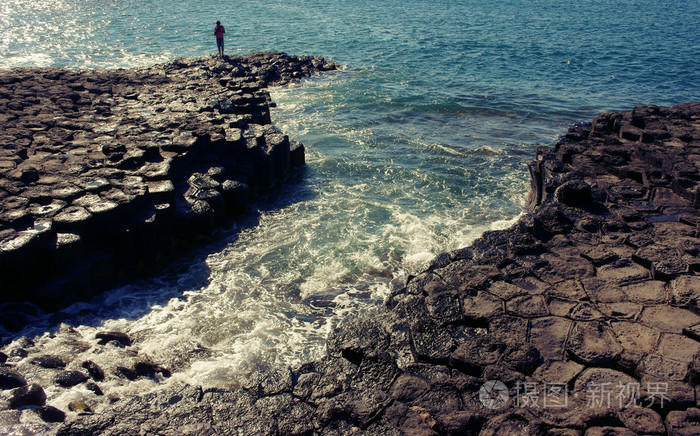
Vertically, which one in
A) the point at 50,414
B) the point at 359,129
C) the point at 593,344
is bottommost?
the point at 50,414

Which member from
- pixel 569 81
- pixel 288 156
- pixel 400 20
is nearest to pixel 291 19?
pixel 400 20

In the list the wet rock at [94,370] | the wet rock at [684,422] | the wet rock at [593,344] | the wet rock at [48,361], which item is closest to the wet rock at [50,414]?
the wet rock at [94,370]

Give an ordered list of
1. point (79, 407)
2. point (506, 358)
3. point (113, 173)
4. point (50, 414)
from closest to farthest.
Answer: point (50, 414) → point (79, 407) → point (506, 358) → point (113, 173)

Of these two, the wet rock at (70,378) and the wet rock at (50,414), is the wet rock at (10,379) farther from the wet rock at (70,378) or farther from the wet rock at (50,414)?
the wet rock at (50,414)

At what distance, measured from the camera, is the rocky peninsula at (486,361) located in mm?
4730

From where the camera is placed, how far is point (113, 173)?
31.1 feet

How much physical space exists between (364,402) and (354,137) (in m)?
12.6

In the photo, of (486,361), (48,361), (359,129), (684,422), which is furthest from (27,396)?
(359,129)

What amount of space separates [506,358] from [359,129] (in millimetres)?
13253

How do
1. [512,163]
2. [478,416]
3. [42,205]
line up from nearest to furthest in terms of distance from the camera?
[478,416], [42,205], [512,163]

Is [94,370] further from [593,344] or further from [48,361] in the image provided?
[593,344]

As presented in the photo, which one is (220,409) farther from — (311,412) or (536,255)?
(536,255)

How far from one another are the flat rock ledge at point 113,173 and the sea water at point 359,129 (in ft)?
2.01

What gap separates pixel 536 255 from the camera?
288 inches
